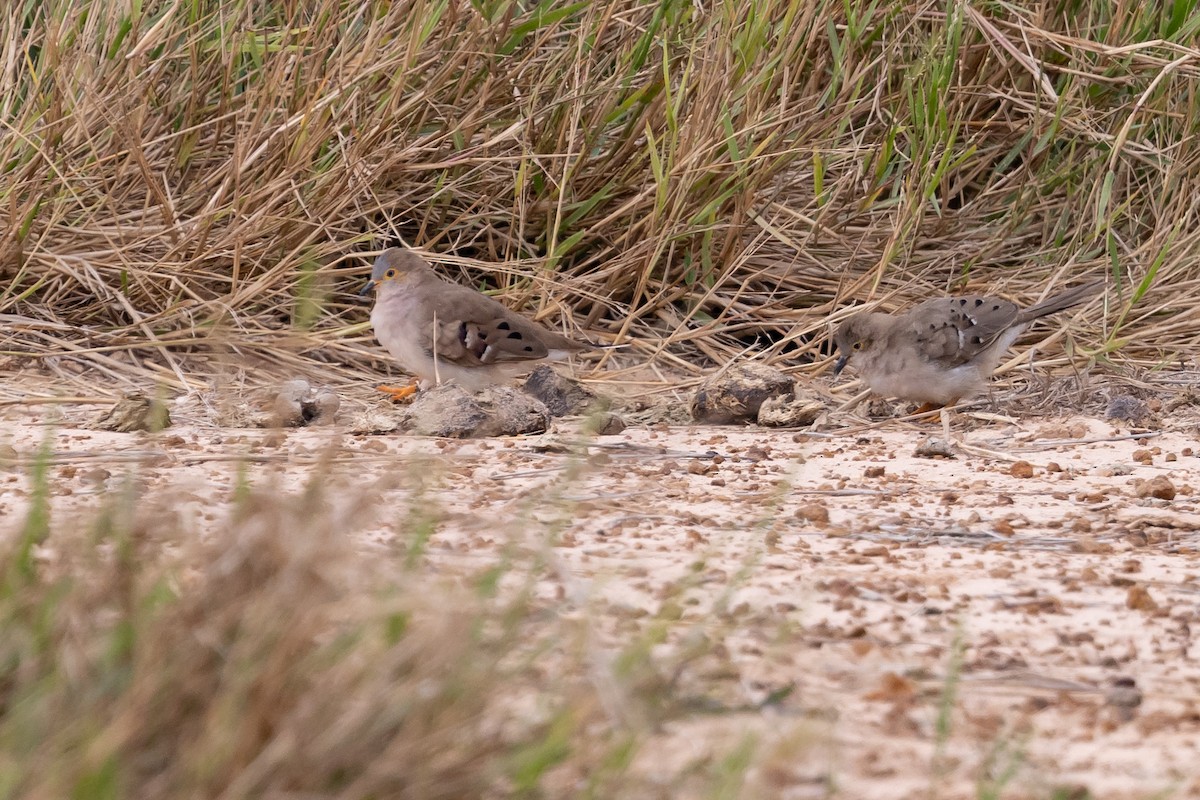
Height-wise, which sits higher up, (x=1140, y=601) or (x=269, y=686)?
(x=269, y=686)

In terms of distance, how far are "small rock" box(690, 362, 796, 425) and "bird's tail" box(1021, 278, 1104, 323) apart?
3.47 feet

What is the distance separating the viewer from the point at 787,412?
4.71m

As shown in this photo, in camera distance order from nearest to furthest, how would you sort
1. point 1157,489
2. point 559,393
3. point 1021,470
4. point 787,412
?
1. point 1157,489
2. point 1021,470
3. point 787,412
4. point 559,393

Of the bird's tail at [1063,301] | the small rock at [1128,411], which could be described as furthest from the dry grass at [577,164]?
the small rock at [1128,411]

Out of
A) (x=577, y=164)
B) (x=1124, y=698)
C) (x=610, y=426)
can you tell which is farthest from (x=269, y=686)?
(x=577, y=164)

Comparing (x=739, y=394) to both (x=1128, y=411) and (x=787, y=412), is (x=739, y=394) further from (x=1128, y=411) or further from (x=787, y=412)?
(x=1128, y=411)

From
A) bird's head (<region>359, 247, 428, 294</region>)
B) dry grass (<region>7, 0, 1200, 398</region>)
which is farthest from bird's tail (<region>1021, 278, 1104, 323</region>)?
bird's head (<region>359, 247, 428, 294</region>)

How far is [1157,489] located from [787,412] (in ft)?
4.41

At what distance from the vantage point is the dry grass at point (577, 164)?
5.28 metres

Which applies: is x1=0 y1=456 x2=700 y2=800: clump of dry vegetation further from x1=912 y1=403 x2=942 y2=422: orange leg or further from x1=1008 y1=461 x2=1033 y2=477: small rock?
x1=912 y1=403 x2=942 y2=422: orange leg

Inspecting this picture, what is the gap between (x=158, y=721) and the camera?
1.66 meters

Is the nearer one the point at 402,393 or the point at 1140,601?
the point at 1140,601

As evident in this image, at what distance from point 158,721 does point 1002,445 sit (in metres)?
3.20

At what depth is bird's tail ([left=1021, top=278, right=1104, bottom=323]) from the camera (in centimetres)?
538
